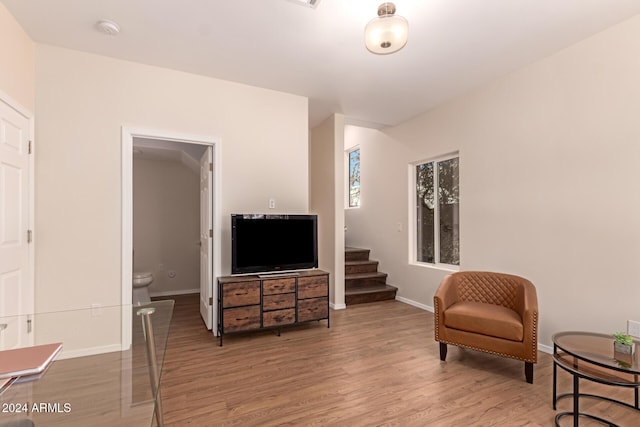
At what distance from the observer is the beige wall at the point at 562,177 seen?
2.43 m

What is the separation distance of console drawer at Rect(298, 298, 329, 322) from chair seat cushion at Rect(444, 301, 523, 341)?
4.50ft

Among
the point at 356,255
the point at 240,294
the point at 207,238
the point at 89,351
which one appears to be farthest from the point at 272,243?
the point at 356,255

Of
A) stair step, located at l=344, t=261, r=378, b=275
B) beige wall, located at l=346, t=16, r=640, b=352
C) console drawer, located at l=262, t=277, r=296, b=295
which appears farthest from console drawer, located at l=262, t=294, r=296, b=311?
beige wall, located at l=346, t=16, r=640, b=352

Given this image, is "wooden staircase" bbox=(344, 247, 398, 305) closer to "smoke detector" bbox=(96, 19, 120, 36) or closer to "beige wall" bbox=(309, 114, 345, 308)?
"beige wall" bbox=(309, 114, 345, 308)

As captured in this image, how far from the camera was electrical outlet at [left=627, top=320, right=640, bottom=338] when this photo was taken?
7.59 ft

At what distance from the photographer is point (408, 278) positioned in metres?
4.59

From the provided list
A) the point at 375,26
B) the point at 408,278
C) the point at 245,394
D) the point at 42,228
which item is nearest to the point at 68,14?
the point at 42,228

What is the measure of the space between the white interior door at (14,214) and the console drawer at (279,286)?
1.98 m

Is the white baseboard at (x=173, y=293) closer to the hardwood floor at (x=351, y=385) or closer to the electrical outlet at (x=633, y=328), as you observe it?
the hardwood floor at (x=351, y=385)

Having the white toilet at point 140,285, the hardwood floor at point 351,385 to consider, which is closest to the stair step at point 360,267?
the hardwood floor at point 351,385

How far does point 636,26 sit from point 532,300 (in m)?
2.34

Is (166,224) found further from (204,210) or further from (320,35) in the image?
(320,35)

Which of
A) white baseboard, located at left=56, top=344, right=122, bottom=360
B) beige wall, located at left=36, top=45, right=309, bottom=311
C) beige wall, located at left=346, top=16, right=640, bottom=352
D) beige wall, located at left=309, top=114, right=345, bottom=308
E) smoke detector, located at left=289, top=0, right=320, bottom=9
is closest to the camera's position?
white baseboard, located at left=56, top=344, right=122, bottom=360

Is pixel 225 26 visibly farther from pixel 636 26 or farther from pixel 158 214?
pixel 158 214
